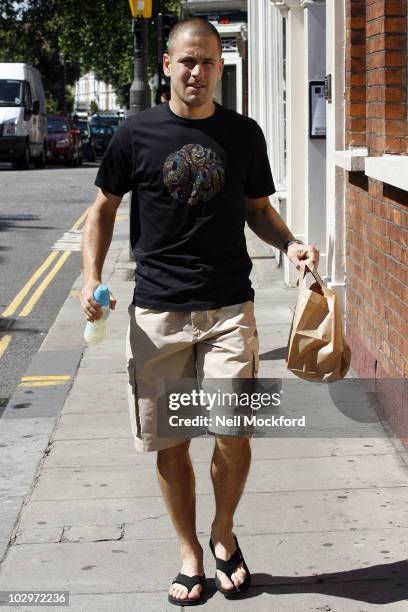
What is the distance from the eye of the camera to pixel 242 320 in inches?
169

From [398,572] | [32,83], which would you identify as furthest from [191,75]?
[32,83]

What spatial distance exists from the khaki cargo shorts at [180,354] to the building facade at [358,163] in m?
1.65

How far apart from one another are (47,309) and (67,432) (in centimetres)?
532

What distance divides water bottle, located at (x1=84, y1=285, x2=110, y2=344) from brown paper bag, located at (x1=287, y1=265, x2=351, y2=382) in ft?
2.10

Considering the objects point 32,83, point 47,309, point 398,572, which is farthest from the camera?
point 32,83

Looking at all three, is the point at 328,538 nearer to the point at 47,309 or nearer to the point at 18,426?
the point at 18,426

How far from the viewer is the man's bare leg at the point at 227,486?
434 centimetres

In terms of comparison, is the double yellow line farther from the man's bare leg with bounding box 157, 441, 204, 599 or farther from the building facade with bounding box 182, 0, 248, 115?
the building facade with bounding box 182, 0, 248, 115

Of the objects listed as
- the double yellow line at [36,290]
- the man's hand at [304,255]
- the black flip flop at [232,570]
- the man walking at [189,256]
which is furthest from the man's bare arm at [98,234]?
the double yellow line at [36,290]

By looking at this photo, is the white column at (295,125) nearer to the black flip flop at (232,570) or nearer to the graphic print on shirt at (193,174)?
the black flip flop at (232,570)

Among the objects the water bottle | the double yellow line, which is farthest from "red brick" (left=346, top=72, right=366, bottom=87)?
the water bottle

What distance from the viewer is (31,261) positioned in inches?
611

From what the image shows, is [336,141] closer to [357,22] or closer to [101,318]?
[357,22]

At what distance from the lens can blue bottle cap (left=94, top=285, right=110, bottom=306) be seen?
4.20 metres
